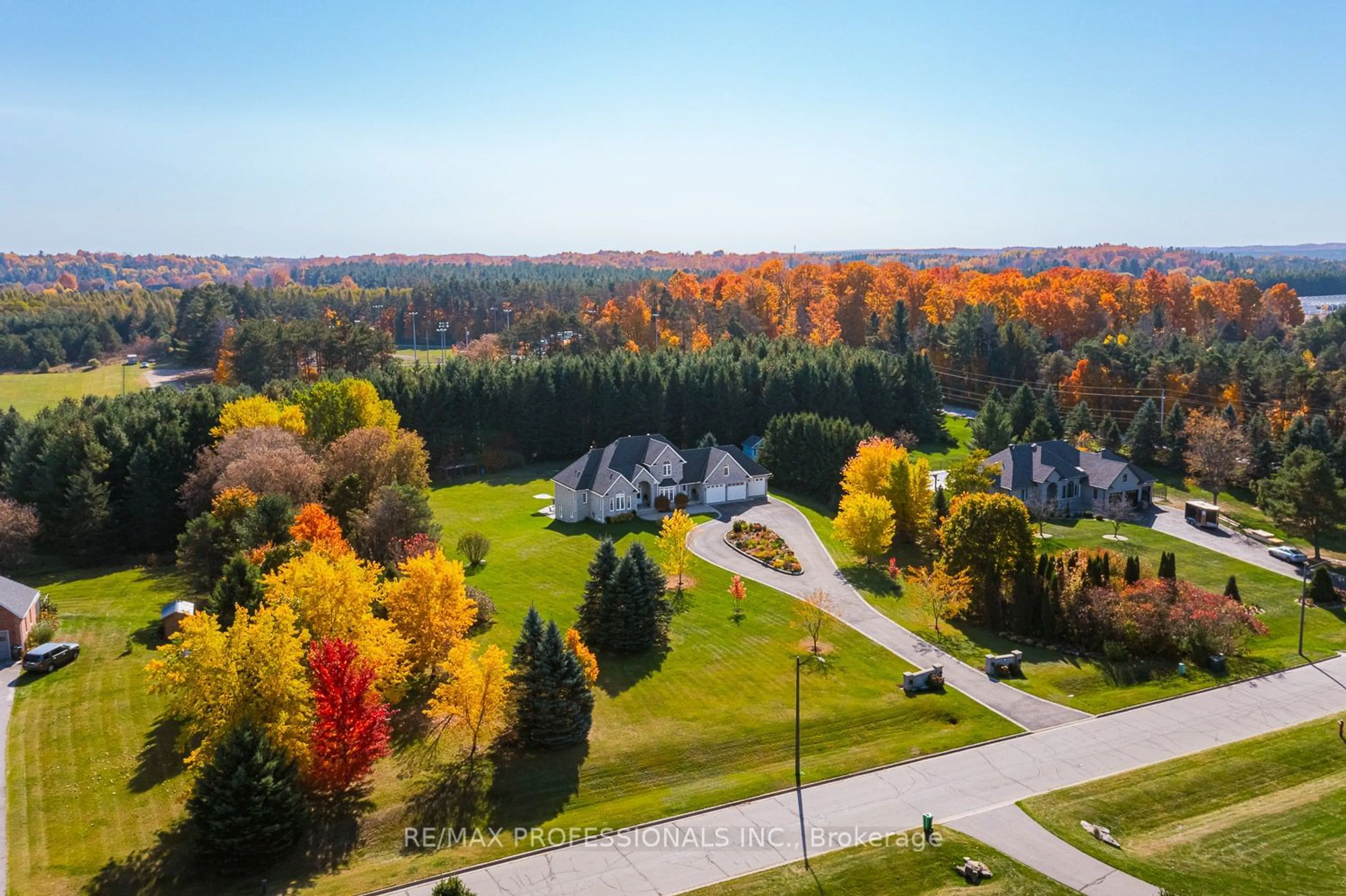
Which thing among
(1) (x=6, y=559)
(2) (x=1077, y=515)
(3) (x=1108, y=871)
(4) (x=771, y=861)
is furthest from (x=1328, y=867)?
(1) (x=6, y=559)

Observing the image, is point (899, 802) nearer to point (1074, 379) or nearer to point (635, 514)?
point (635, 514)

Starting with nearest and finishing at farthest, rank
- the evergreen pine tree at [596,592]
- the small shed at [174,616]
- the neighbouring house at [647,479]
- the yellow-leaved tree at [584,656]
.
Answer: the yellow-leaved tree at [584,656] → the evergreen pine tree at [596,592] → the small shed at [174,616] → the neighbouring house at [647,479]

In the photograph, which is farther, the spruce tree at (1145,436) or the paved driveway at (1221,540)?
the spruce tree at (1145,436)

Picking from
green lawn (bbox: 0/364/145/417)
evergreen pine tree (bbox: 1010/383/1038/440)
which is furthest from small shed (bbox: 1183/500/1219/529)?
green lawn (bbox: 0/364/145/417)

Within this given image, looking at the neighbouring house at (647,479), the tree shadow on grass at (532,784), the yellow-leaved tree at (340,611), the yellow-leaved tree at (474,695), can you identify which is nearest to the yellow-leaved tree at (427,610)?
the yellow-leaved tree at (340,611)

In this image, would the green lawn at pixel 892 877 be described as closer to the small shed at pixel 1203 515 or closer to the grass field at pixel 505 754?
the grass field at pixel 505 754
